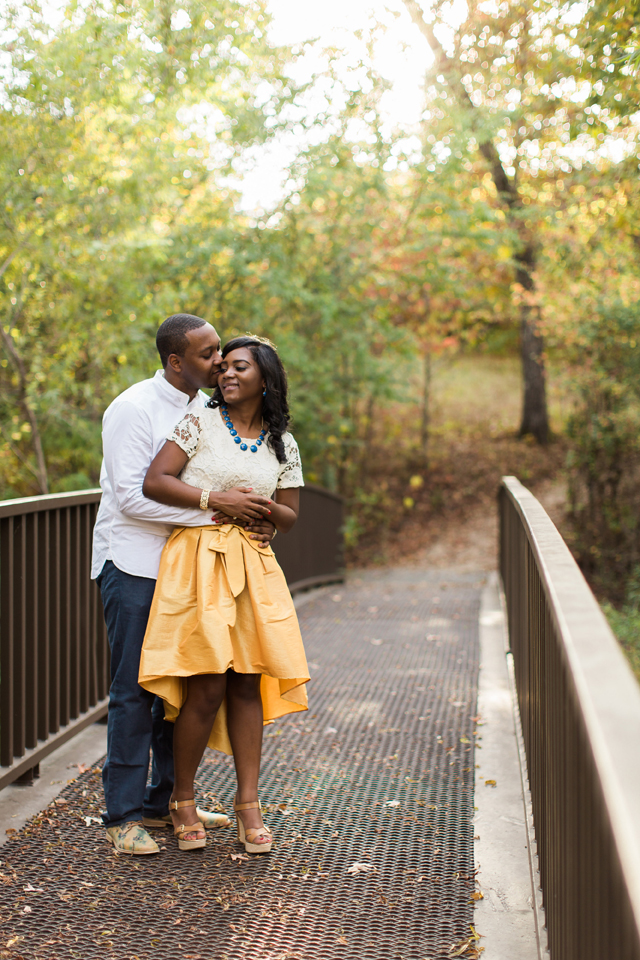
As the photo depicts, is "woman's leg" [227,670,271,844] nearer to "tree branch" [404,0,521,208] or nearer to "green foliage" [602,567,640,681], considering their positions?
"green foliage" [602,567,640,681]

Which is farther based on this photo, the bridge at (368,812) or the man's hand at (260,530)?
the man's hand at (260,530)

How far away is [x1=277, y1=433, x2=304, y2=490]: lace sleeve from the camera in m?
3.10

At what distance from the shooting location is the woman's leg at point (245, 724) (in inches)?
118

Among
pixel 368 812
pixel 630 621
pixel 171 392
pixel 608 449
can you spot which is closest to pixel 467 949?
pixel 368 812

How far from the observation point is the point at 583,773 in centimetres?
136

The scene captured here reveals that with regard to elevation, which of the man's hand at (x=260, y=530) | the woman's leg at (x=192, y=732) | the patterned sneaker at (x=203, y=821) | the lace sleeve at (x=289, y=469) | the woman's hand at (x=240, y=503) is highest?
the lace sleeve at (x=289, y=469)

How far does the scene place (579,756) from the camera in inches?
55.7

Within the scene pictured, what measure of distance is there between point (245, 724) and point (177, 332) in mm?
1401

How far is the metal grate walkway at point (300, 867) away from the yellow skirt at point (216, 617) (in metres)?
0.56

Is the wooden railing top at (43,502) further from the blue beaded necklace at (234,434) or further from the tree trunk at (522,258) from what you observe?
the tree trunk at (522,258)

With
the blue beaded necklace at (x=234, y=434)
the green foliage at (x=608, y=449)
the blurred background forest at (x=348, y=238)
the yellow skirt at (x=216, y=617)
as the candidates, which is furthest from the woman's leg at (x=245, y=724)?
the green foliage at (x=608, y=449)

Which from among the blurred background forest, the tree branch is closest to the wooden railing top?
the blurred background forest

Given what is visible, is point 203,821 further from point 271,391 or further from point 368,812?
point 271,391

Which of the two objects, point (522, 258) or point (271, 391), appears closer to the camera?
point (271, 391)
